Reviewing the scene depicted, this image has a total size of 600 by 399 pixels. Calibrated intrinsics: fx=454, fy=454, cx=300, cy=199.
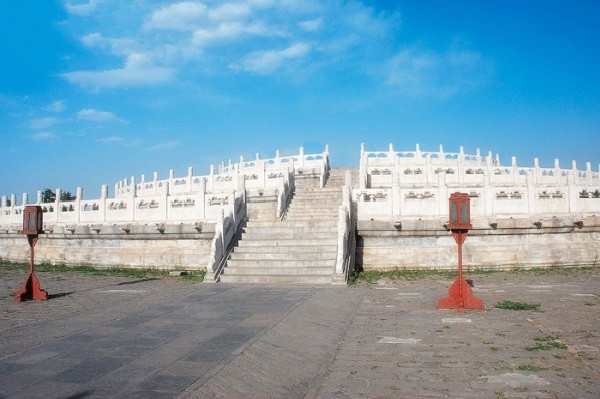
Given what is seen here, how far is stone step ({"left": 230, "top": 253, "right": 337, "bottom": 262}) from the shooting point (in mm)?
13250

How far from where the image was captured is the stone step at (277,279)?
481 inches

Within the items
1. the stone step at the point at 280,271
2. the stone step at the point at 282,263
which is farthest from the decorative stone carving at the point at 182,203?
the stone step at the point at 280,271

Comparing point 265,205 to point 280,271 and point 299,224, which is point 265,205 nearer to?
point 299,224

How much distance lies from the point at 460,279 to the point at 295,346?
4000mm

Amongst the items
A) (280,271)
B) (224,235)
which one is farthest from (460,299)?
(224,235)

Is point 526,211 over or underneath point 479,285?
over

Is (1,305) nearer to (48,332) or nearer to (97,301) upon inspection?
(97,301)

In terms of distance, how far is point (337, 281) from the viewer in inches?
473

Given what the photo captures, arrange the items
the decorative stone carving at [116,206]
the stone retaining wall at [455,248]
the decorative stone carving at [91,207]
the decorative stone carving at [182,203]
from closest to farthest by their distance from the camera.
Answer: the stone retaining wall at [455,248] < the decorative stone carving at [182,203] < the decorative stone carving at [116,206] < the decorative stone carving at [91,207]

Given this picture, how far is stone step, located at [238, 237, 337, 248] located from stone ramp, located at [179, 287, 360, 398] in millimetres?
5437

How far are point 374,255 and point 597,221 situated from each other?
25.4ft

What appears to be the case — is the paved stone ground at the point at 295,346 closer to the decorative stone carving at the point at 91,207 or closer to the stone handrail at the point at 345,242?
the stone handrail at the point at 345,242

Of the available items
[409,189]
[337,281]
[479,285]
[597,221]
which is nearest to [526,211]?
[597,221]

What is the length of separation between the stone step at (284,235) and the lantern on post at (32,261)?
19.3 ft
